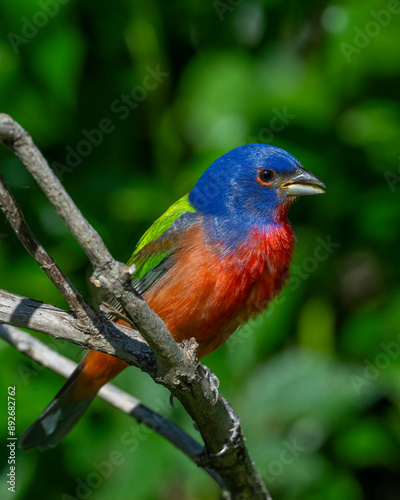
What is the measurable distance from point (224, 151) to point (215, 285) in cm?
140

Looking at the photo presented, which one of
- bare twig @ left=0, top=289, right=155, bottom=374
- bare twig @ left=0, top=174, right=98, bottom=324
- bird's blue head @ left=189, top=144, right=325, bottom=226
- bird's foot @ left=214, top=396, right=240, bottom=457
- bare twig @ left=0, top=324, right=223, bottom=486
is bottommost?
bare twig @ left=0, top=324, right=223, bottom=486

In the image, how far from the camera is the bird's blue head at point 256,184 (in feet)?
12.6

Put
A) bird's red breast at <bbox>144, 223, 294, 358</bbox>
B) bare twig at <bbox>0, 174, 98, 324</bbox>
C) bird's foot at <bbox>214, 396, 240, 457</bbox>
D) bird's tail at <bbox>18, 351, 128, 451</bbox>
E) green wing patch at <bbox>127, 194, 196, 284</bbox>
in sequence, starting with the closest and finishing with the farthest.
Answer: bare twig at <bbox>0, 174, 98, 324</bbox> → bird's foot at <bbox>214, 396, 240, 457</bbox> → bird's red breast at <bbox>144, 223, 294, 358</bbox> → green wing patch at <bbox>127, 194, 196, 284</bbox> → bird's tail at <bbox>18, 351, 128, 451</bbox>

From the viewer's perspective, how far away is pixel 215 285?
350 cm

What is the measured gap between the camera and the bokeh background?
14.2 feet

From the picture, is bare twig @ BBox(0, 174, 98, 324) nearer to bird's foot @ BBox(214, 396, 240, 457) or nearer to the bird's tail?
bird's foot @ BBox(214, 396, 240, 457)

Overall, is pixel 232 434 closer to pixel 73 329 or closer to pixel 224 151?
pixel 73 329

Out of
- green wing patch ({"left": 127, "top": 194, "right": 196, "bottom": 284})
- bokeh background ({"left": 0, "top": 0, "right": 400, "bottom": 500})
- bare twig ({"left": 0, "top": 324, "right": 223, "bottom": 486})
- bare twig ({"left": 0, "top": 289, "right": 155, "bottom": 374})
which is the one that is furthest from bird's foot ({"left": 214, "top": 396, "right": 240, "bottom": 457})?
bokeh background ({"left": 0, "top": 0, "right": 400, "bottom": 500})

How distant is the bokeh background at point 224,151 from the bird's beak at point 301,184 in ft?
2.66

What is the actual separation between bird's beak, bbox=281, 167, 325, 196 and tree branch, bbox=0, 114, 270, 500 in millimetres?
1265

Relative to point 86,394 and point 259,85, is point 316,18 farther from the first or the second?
point 86,394

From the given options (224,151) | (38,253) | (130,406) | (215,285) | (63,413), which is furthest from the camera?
(224,151)

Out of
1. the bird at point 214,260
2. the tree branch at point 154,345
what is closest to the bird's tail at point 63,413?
the bird at point 214,260

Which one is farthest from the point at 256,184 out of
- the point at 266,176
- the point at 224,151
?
the point at 224,151
